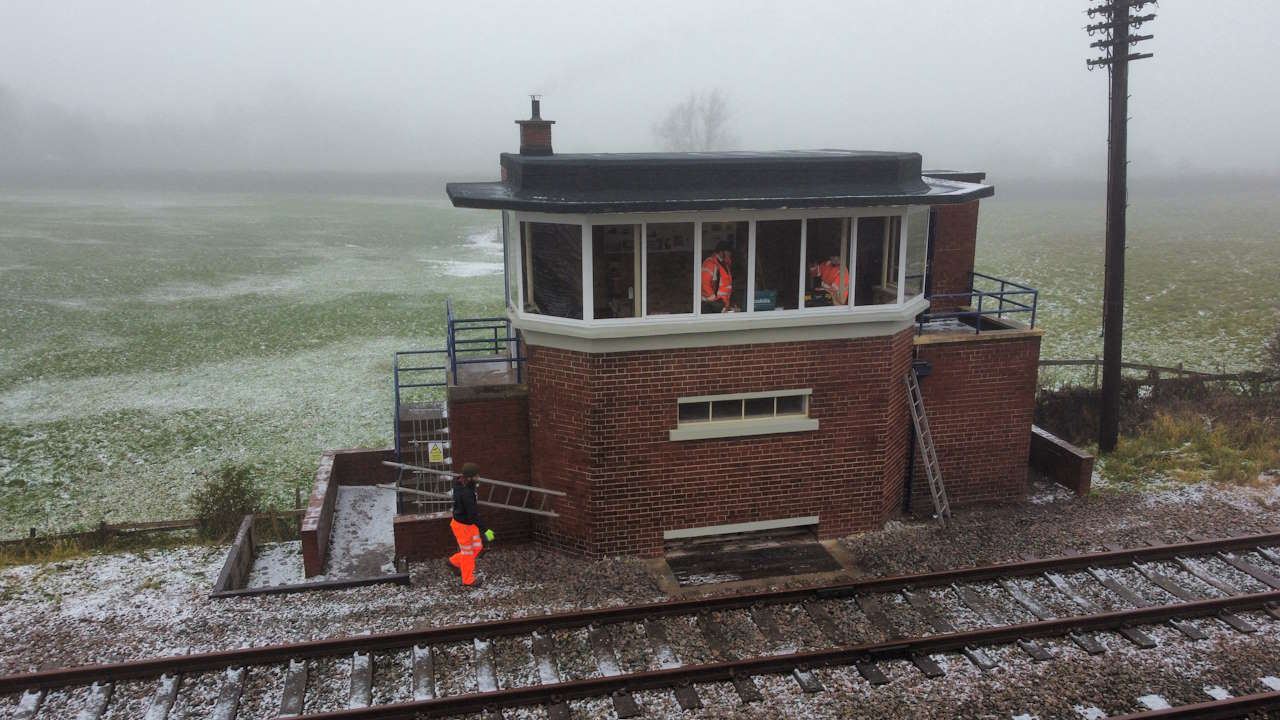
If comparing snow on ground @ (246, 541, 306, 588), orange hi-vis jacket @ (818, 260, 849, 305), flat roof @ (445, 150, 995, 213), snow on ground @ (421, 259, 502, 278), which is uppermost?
flat roof @ (445, 150, 995, 213)

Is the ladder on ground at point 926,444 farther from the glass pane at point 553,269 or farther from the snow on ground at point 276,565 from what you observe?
the snow on ground at point 276,565

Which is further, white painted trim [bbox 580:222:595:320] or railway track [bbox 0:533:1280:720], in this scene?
white painted trim [bbox 580:222:595:320]

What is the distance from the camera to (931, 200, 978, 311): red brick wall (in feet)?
51.6

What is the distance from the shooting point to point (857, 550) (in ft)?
40.4

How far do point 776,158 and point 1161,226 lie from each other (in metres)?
61.8

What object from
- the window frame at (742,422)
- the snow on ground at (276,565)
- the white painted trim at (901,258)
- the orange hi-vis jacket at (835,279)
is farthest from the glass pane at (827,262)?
the snow on ground at (276,565)

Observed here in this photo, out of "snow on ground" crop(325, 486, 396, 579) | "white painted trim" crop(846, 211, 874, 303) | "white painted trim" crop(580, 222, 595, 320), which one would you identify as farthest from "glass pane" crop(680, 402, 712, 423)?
"snow on ground" crop(325, 486, 396, 579)

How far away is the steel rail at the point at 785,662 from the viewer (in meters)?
8.58

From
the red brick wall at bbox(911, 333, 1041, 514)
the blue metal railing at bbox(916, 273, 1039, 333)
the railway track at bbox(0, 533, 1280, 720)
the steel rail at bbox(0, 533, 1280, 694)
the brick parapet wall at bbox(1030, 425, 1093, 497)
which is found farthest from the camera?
the brick parapet wall at bbox(1030, 425, 1093, 497)

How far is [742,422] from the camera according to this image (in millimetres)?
12031

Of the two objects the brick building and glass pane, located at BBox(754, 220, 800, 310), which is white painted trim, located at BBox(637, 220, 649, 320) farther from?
glass pane, located at BBox(754, 220, 800, 310)

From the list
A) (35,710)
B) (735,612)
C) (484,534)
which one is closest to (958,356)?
(735,612)

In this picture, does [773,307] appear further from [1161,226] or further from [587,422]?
[1161,226]

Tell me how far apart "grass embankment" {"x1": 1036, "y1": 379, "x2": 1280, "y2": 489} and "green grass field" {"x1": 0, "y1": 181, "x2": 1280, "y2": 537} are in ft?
23.7
